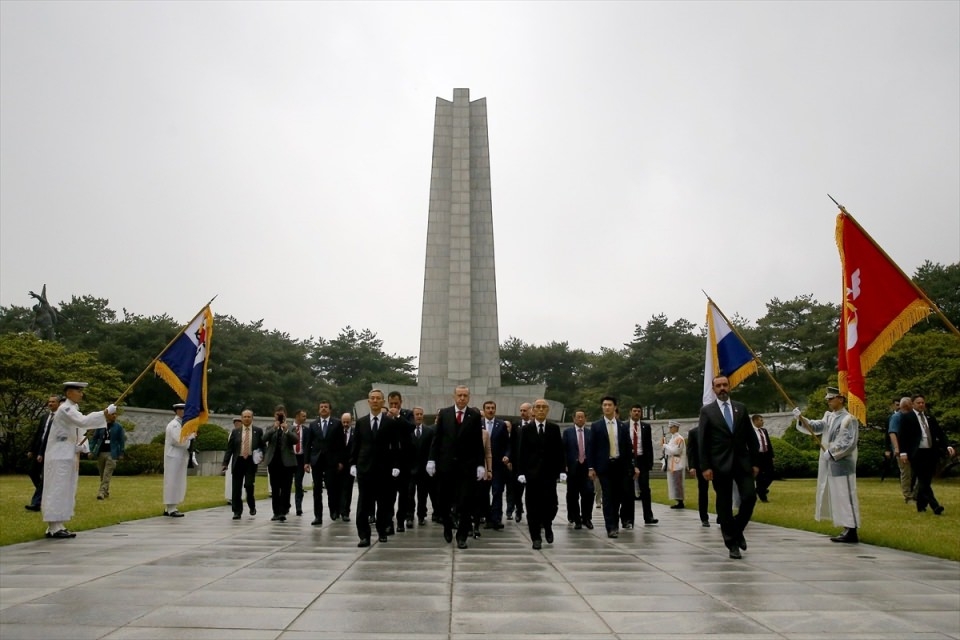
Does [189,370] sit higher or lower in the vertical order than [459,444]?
higher

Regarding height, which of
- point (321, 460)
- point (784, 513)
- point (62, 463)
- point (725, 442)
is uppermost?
point (725, 442)

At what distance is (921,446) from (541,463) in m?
6.20

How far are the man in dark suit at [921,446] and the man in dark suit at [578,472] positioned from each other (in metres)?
4.78

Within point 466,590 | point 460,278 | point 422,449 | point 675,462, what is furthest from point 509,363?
point 466,590

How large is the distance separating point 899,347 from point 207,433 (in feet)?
78.4

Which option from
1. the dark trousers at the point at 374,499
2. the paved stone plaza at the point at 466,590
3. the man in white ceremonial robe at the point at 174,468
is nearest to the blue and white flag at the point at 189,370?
the man in white ceremonial robe at the point at 174,468

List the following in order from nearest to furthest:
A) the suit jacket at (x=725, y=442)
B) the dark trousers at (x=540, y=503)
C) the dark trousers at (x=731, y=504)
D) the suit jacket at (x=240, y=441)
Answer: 1. the dark trousers at (x=731, y=504)
2. the suit jacket at (x=725, y=442)
3. the dark trousers at (x=540, y=503)
4. the suit jacket at (x=240, y=441)

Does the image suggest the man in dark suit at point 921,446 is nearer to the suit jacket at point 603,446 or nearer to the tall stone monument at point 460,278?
the suit jacket at point 603,446

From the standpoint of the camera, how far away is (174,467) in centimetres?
1225

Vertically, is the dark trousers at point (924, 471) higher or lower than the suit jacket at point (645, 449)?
lower

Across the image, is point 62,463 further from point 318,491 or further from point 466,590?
point 466,590

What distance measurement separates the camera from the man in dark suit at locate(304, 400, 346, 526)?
1078 cm

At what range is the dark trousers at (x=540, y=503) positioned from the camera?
827 cm

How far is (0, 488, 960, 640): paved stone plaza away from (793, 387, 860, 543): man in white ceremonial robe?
0.34 meters
